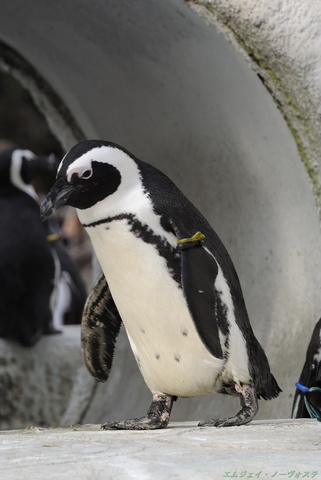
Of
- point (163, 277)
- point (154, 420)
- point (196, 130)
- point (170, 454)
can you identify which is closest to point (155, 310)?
point (163, 277)

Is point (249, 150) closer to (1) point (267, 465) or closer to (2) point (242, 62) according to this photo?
(2) point (242, 62)

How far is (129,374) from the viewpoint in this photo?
402 centimetres

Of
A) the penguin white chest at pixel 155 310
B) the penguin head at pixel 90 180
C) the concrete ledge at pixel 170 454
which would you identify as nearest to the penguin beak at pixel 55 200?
the penguin head at pixel 90 180

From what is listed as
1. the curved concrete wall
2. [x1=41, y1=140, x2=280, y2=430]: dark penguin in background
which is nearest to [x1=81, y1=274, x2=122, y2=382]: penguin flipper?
[x1=41, y1=140, x2=280, y2=430]: dark penguin in background

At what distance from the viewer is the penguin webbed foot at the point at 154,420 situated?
2295mm

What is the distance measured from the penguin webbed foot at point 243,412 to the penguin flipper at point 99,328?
0.45 m

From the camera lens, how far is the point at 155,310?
2242 mm

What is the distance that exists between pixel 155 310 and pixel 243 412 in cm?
31

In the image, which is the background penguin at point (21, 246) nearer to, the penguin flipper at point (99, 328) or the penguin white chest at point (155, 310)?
the penguin flipper at point (99, 328)

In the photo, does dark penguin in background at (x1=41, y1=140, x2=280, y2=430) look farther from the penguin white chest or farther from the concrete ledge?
the concrete ledge

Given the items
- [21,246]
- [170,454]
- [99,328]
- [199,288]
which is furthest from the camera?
[21,246]

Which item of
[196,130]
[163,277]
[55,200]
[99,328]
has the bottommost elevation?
[99,328]

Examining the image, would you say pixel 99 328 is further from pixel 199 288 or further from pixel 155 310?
pixel 199 288

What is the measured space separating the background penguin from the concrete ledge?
2.05m
